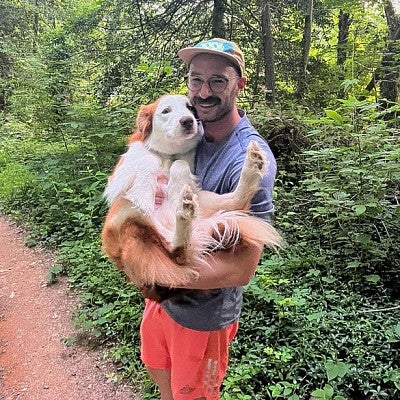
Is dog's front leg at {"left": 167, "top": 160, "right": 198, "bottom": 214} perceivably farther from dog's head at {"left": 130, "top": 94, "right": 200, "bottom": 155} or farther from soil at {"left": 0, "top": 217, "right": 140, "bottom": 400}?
soil at {"left": 0, "top": 217, "right": 140, "bottom": 400}

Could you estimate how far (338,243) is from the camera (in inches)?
170

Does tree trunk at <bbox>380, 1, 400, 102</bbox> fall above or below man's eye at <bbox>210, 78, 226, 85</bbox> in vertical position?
above

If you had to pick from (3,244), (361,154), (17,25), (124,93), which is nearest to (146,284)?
(361,154)

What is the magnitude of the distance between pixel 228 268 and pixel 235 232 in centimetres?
14

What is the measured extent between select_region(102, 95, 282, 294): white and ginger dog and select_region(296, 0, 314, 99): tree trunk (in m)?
5.96

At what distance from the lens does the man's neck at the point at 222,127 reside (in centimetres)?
171

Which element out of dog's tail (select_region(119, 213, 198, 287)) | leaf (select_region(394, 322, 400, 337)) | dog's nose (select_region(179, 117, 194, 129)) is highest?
dog's nose (select_region(179, 117, 194, 129))

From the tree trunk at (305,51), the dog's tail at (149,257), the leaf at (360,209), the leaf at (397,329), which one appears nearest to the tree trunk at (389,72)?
the tree trunk at (305,51)

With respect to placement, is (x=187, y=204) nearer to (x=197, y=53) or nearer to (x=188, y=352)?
(x=197, y=53)

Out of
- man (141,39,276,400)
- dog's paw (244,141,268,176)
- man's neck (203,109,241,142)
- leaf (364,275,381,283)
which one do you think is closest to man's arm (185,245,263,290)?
man (141,39,276,400)

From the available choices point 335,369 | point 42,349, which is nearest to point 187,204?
point 335,369

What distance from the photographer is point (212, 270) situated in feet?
5.12

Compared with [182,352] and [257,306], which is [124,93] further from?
[182,352]

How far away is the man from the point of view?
160cm
